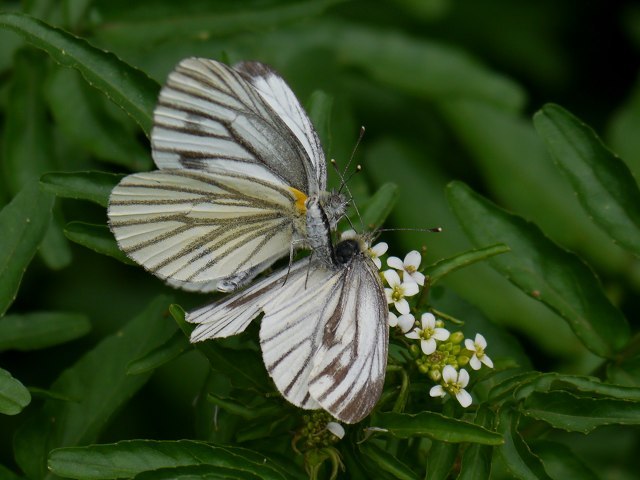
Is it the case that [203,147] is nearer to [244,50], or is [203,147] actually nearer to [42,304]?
[244,50]

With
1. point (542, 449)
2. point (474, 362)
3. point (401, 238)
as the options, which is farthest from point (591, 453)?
point (474, 362)

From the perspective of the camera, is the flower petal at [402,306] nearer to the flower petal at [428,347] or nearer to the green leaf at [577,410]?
the flower petal at [428,347]

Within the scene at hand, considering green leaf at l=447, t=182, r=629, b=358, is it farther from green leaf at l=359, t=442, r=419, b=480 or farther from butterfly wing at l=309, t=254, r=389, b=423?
green leaf at l=359, t=442, r=419, b=480

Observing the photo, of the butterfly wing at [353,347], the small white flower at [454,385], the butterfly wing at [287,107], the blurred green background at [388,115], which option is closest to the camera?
the butterfly wing at [353,347]

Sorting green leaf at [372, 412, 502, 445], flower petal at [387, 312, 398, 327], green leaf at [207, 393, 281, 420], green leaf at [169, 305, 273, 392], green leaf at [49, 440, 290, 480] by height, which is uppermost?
flower petal at [387, 312, 398, 327]

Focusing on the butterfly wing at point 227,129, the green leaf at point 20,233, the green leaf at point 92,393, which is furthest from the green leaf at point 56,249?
the butterfly wing at point 227,129

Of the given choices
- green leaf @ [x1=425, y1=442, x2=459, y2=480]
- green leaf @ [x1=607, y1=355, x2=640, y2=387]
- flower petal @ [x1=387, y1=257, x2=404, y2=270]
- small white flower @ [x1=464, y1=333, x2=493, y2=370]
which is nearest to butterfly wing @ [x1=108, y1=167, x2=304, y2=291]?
flower petal @ [x1=387, y1=257, x2=404, y2=270]
